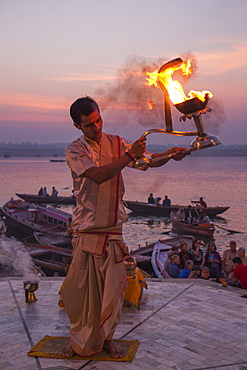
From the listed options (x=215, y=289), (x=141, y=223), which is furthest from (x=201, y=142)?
(x=141, y=223)

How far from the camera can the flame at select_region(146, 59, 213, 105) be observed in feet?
13.0

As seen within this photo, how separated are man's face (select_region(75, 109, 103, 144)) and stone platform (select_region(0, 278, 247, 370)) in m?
2.03

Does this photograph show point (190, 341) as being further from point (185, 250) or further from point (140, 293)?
point (185, 250)

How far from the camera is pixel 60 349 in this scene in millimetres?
4547

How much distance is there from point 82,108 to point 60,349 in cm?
226

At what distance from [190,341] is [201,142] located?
6.80 ft

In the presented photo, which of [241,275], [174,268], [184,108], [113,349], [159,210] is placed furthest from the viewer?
[159,210]

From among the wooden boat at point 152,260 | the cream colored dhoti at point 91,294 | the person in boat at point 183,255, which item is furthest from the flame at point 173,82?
the wooden boat at point 152,260

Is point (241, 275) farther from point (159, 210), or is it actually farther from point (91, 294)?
point (159, 210)

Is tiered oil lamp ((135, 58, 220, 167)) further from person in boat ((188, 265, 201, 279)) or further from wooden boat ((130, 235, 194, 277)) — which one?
wooden boat ((130, 235, 194, 277))

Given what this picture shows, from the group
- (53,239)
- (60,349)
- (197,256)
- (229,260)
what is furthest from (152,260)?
(60,349)

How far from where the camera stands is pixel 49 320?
5.43 metres

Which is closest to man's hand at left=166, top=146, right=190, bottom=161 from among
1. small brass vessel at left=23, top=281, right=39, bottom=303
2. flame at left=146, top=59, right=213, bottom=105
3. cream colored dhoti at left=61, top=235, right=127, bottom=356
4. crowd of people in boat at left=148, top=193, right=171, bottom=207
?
flame at left=146, top=59, right=213, bottom=105

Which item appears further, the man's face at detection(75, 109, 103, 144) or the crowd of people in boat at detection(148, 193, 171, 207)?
the crowd of people in boat at detection(148, 193, 171, 207)
